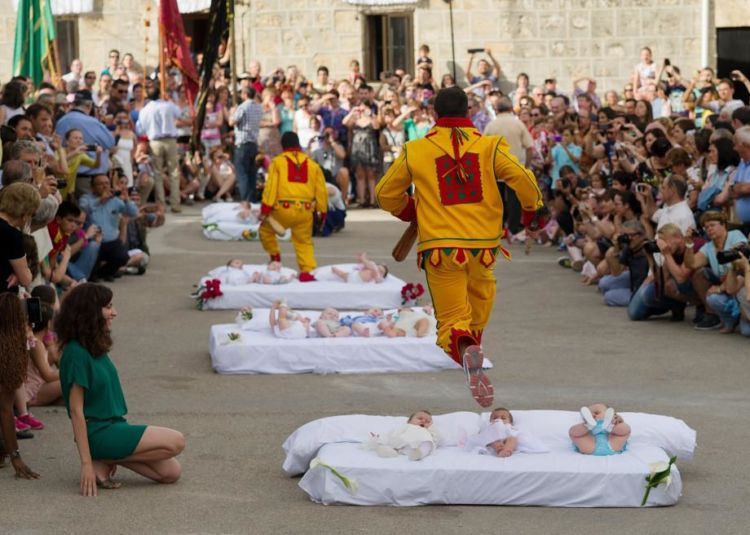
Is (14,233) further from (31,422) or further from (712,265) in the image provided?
(712,265)

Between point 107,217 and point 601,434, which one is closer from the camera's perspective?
point 601,434

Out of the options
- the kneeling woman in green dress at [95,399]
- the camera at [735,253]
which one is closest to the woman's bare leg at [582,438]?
the kneeling woman in green dress at [95,399]

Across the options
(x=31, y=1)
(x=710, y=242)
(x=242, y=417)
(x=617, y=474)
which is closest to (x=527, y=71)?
(x=31, y=1)

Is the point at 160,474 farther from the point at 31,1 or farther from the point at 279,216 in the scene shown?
the point at 31,1

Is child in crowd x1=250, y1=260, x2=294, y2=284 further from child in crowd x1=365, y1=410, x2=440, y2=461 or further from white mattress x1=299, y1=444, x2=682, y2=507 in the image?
white mattress x1=299, y1=444, x2=682, y2=507

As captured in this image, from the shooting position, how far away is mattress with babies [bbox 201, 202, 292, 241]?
20241 mm

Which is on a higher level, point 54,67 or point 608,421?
point 54,67

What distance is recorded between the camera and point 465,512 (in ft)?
23.8

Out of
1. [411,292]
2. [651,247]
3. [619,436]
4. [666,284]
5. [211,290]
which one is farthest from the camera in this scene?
[211,290]

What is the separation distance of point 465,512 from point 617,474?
77 centimetres

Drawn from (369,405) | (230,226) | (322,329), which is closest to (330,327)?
(322,329)

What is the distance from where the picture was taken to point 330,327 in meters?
11.5

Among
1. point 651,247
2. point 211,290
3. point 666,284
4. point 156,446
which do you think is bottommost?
point 211,290

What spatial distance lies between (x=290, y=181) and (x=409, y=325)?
4.08 meters
